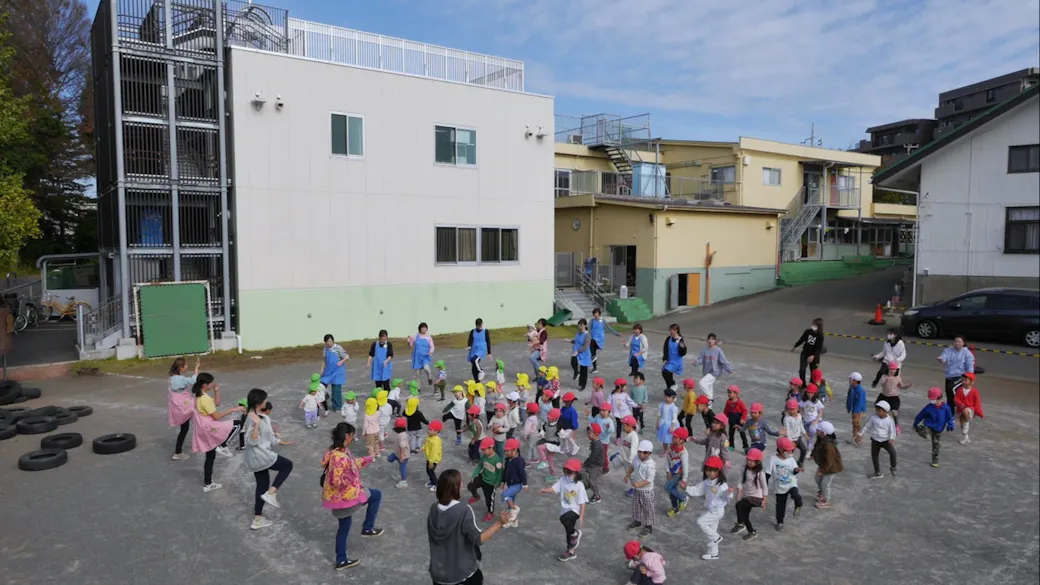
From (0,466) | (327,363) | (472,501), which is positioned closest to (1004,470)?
(472,501)

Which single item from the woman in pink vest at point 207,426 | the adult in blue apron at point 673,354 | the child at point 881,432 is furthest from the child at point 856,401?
the woman in pink vest at point 207,426

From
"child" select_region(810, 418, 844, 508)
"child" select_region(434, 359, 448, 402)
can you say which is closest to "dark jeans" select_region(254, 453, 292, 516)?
"child" select_region(434, 359, 448, 402)

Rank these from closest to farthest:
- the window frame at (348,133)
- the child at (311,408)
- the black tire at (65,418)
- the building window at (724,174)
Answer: the child at (311,408) → the black tire at (65,418) → the window frame at (348,133) → the building window at (724,174)

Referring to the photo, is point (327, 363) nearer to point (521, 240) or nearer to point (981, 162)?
point (981, 162)

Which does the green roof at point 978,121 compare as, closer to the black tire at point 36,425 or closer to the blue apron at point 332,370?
the blue apron at point 332,370

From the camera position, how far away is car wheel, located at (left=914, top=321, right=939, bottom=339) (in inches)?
779

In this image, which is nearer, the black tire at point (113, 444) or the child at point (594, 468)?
the child at point (594, 468)

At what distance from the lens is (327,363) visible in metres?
13.4

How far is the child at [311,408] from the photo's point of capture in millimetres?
12516

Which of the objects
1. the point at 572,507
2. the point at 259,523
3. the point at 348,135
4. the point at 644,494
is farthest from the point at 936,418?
the point at 348,135

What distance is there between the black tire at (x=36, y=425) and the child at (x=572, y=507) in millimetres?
10319

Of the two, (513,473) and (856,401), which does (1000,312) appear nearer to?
(513,473)

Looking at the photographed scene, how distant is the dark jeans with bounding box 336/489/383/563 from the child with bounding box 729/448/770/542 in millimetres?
4284

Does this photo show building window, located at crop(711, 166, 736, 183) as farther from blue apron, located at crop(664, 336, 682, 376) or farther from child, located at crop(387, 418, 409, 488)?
child, located at crop(387, 418, 409, 488)
